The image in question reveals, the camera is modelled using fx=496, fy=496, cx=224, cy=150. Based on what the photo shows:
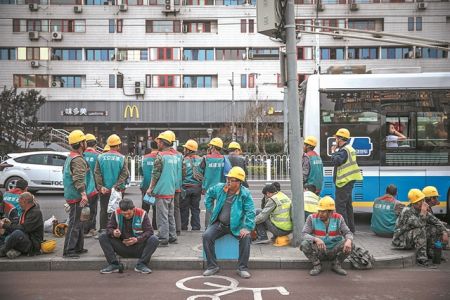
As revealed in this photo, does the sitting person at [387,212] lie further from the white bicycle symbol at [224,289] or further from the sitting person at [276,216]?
the white bicycle symbol at [224,289]

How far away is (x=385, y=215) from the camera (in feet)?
31.6

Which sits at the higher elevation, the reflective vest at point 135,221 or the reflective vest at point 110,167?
the reflective vest at point 110,167

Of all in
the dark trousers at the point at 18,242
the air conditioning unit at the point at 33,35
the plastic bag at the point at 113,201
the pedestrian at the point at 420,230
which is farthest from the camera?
the air conditioning unit at the point at 33,35

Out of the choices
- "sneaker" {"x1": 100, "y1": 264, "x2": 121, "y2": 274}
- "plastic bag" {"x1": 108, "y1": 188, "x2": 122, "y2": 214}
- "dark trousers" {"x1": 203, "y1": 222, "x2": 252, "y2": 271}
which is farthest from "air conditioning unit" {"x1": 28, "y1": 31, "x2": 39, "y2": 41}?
"dark trousers" {"x1": 203, "y1": 222, "x2": 252, "y2": 271}

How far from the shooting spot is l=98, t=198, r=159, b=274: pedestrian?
7305mm

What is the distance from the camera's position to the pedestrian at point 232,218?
7.27 metres

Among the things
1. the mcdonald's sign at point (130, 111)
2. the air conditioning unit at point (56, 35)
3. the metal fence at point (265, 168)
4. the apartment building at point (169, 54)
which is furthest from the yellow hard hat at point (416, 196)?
the air conditioning unit at point (56, 35)

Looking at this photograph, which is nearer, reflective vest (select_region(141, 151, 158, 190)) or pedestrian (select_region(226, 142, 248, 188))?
reflective vest (select_region(141, 151, 158, 190))

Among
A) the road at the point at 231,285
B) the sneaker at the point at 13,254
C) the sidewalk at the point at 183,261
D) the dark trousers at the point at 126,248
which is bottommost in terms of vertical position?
the road at the point at 231,285

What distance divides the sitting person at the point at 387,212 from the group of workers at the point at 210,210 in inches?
0.7

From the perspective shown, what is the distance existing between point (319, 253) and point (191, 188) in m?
3.86

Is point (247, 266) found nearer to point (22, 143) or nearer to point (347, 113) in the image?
point (347, 113)

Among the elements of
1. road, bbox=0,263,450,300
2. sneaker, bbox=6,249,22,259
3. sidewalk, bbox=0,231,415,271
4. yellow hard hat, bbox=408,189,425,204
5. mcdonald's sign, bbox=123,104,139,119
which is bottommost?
road, bbox=0,263,450,300

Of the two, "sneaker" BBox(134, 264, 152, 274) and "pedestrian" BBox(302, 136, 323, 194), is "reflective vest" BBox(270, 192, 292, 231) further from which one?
"sneaker" BBox(134, 264, 152, 274)
